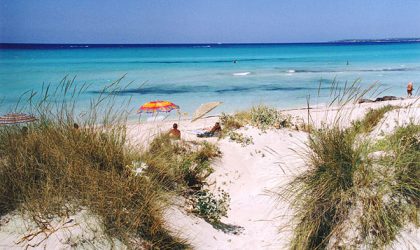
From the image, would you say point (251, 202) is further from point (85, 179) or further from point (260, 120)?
point (260, 120)

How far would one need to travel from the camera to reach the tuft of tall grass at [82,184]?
4273 mm

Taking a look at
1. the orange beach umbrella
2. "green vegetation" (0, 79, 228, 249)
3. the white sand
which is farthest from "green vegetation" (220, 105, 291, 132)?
"green vegetation" (0, 79, 228, 249)

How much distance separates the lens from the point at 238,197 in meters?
7.61

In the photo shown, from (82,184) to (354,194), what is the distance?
9.56 feet

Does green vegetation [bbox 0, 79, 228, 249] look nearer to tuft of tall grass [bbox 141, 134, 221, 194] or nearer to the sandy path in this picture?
tuft of tall grass [bbox 141, 134, 221, 194]

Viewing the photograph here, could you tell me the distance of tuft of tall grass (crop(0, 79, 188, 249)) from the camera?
427cm

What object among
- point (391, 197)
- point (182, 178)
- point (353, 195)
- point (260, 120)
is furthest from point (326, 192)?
point (260, 120)

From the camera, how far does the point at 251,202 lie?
23.4 ft

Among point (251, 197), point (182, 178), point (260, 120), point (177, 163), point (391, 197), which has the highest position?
point (391, 197)

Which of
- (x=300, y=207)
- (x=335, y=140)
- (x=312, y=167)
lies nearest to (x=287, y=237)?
(x=300, y=207)

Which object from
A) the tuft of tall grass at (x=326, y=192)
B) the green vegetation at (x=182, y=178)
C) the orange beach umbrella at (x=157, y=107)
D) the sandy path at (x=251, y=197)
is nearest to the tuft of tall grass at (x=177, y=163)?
the green vegetation at (x=182, y=178)

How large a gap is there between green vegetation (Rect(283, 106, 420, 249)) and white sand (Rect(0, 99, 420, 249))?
23 centimetres

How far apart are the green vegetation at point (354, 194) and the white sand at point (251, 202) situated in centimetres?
23

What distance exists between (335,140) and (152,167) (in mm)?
2330
